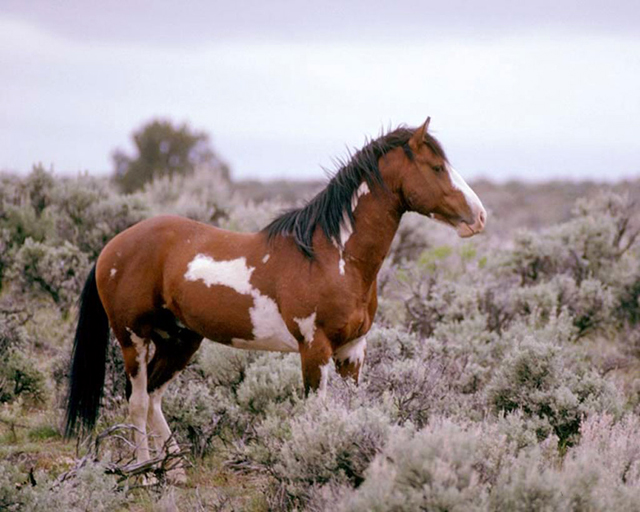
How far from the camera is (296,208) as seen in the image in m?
5.26

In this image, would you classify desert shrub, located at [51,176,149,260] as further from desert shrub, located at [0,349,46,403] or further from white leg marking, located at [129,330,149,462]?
white leg marking, located at [129,330,149,462]

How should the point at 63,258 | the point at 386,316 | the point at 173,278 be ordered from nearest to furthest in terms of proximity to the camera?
1. the point at 173,278
2. the point at 386,316
3. the point at 63,258

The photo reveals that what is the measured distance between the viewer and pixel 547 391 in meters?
5.79

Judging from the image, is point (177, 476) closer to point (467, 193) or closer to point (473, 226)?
point (473, 226)

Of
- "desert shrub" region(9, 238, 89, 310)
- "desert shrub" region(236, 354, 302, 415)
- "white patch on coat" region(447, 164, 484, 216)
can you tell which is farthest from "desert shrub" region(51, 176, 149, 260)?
"white patch on coat" region(447, 164, 484, 216)

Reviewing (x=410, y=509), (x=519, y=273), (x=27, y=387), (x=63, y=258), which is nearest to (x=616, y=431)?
(x=410, y=509)

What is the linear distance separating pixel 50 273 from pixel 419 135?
6178 millimetres

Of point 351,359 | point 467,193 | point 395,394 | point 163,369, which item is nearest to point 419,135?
point 467,193

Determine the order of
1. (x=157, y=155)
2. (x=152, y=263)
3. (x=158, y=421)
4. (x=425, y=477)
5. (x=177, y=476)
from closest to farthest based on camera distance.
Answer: (x=425, y=477) < (x=177, y=476) < (x=152, y=263) < (x=158, y=421) < (x=157, y=155)

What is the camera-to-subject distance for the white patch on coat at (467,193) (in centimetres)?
475

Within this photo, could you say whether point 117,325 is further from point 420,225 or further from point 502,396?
point 420,225

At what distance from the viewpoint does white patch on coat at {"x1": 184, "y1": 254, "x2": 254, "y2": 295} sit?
16.5 feet

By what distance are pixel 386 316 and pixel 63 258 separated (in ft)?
13.9

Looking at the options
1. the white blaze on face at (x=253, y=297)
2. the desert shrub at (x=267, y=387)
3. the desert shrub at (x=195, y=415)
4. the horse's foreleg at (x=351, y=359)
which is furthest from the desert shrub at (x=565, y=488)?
the desert shrub at (x=195, y=415)
